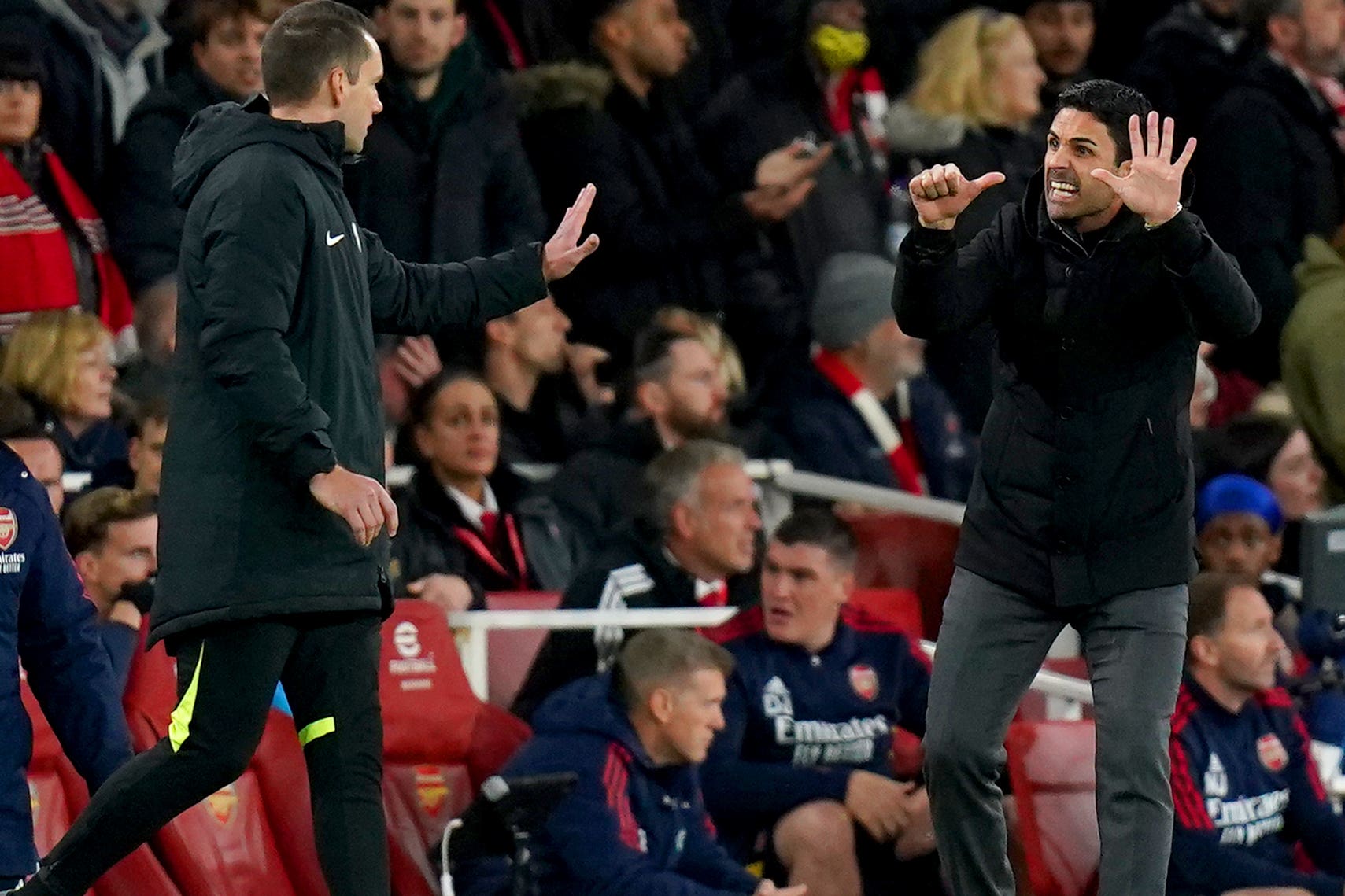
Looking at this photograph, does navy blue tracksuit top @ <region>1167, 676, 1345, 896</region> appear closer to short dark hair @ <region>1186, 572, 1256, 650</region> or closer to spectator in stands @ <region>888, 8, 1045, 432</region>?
short dark hair @ <region>1186, 572, 1256, 650</region>

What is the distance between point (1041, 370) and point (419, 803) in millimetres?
2259

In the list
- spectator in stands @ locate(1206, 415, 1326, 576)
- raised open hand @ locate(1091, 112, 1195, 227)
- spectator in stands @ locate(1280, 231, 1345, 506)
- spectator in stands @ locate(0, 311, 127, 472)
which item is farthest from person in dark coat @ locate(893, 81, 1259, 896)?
spectator in stands @ locate(1280, 231, 1345, 506)

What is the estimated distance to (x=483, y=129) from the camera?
9406 millimetres

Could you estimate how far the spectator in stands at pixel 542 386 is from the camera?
9234 mm

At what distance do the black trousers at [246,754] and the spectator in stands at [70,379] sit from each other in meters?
2.62

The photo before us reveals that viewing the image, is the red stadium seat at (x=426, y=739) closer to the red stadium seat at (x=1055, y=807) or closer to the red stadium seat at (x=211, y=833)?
the red stadium seat at (x=211, y=833)

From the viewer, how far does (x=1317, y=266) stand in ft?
34.0

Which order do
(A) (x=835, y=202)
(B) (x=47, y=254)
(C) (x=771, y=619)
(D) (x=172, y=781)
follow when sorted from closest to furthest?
1. (D) (x=172, y=781)
2. (C) (x=771, y=619)
3. (B) (x=47, y=254)
4. (A) (x=835, y=202)

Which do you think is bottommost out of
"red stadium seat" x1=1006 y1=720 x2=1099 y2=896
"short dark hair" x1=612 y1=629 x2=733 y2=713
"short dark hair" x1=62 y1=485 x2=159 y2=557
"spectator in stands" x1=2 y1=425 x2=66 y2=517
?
"red stadium seat" x1=1006 y1=720 x2=1099 y2=896

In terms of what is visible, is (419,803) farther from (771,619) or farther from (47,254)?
(47,254)

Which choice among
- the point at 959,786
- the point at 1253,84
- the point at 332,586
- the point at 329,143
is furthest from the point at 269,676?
the point at 1253,84

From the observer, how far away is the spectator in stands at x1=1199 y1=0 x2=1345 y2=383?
34.3ft

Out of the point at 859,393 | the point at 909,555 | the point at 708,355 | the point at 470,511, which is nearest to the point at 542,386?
the point at 708,355

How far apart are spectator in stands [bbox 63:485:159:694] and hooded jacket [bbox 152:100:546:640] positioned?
1693mm
